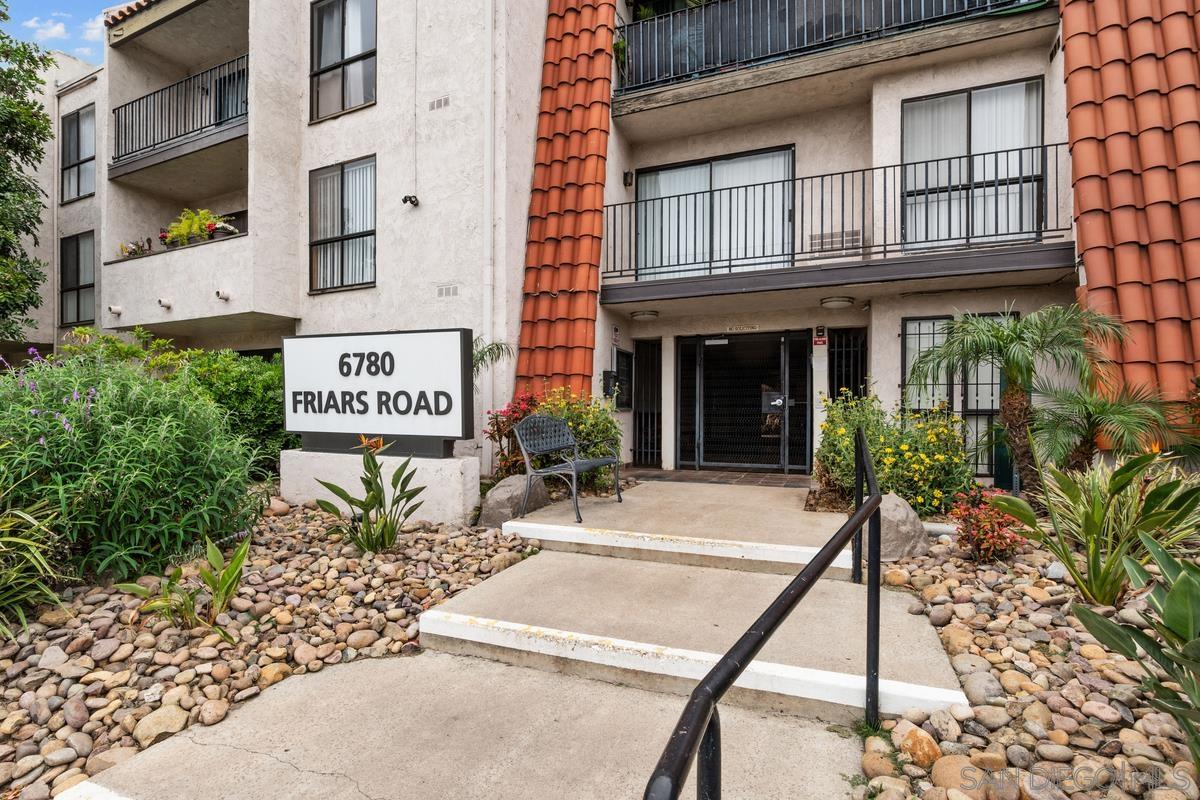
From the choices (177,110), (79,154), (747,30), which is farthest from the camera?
(79,154)

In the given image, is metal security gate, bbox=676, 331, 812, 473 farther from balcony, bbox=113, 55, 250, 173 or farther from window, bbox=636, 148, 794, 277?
balcony, bbox=113, 55, 250, 173

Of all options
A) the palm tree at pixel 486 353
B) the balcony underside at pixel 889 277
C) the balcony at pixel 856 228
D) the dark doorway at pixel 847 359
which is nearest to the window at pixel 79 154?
the palm tree at pixel 486 353

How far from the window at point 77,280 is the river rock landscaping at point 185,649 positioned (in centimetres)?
1162

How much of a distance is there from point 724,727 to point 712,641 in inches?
20.8

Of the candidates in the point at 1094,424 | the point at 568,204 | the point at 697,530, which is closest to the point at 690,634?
the point at 697,530

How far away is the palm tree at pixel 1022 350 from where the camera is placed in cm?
493

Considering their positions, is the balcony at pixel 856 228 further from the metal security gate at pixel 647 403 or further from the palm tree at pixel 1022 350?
the palm tree at pixel 1022 350

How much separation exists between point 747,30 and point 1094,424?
7.01 metres

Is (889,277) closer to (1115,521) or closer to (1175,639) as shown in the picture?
(1115,521)

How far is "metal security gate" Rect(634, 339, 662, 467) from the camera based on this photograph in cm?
952

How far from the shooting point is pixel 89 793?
2188 mm

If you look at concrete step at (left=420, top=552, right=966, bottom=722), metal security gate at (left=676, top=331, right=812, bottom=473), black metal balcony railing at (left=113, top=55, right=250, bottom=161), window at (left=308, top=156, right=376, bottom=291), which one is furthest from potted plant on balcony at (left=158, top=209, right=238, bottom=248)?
concrete step at (left=420, top=552, right=966, bottom=722)

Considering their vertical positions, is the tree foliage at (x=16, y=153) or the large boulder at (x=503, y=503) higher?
the tree foliage at (x=16, y=153)

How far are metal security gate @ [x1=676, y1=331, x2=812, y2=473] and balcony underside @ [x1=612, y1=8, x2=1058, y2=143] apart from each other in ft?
10.8
